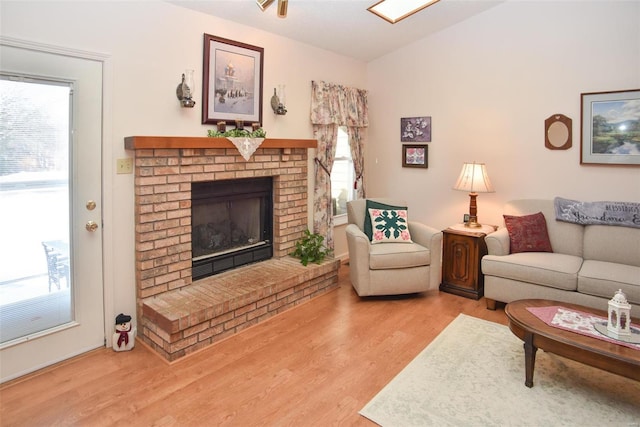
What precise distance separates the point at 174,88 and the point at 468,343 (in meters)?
2.93

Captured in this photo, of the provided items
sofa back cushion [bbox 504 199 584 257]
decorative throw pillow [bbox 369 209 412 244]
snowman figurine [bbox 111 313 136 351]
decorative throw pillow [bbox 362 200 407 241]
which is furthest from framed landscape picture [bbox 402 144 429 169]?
snowman figurine [bbox 111 313 136 351]

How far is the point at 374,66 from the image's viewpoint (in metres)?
5.23

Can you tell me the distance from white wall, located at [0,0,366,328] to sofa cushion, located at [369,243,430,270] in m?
1.85

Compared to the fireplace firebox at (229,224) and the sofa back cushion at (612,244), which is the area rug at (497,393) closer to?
the sofa back cushion at (612,244)

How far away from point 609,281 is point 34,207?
4010 millimetres

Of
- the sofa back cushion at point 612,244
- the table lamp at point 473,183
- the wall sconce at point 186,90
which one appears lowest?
the sofa back cushion at point 612,244

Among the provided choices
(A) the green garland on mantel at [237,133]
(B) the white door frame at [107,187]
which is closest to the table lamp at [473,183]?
(A) the green garland on mantel at [237,133]

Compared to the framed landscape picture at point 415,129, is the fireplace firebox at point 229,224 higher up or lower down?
lower down

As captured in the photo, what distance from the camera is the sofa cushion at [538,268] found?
132 inches

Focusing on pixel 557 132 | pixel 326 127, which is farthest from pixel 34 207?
pixel 557 132

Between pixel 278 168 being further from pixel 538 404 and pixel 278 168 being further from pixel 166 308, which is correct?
pixel 538 404

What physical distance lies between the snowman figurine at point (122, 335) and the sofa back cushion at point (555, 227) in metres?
3.56

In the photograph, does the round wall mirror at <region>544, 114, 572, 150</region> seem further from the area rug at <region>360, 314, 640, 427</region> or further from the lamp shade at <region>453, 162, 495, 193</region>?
the area rug at <region>360, 314, 640, 427</region>

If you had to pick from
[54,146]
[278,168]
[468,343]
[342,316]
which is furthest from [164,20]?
[468,343]
